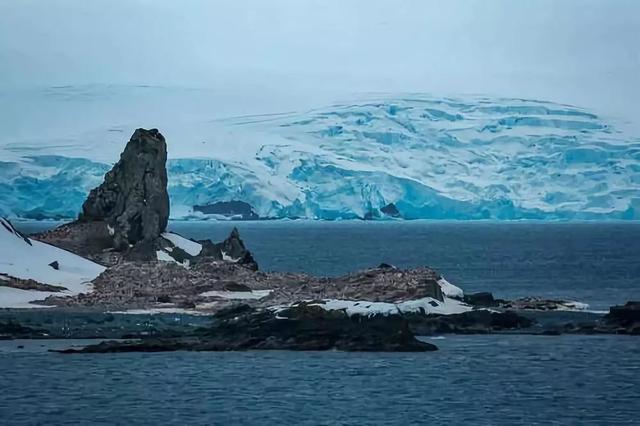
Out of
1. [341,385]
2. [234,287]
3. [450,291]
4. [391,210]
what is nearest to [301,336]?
[341,385]

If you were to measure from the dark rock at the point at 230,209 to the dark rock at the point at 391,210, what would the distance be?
12.7 meters

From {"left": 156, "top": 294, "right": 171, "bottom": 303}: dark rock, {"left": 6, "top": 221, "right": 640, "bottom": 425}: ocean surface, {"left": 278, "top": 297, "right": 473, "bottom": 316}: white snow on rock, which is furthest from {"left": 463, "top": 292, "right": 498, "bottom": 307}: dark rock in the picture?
{"left": 156, "top": 294, "right": 171, "bottom": 303}: dark rock

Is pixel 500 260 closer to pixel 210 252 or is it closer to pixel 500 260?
pixel 500 260

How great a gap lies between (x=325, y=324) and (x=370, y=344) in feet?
4.58

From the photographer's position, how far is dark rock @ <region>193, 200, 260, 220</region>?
130 m

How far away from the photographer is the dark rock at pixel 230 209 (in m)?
130

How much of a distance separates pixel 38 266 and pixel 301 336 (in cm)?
1388

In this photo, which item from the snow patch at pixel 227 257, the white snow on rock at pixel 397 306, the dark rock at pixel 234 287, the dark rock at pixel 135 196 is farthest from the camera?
the snow patch at pixel 227 257

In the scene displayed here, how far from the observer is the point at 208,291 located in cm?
4225

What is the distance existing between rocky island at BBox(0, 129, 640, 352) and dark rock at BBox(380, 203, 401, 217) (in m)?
89.3

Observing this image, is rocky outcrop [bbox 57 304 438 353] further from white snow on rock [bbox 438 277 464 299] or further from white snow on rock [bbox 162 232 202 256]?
white snow on rock [bbox 162 232 202 256]

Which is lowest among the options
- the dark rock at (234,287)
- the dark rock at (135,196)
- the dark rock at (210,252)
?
the dark rock at (234,287)

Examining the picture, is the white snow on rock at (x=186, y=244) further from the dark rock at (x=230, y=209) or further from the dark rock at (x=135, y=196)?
the dark rock at (x=230, y=209)

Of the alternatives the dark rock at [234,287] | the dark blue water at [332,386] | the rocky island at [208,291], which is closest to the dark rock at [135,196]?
the rocky island at [208,291]
